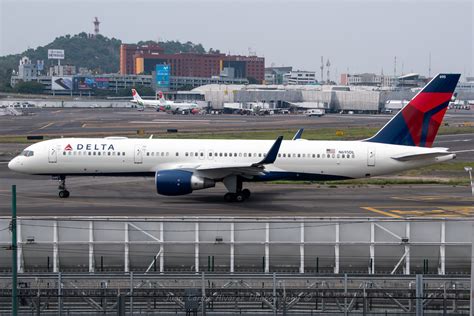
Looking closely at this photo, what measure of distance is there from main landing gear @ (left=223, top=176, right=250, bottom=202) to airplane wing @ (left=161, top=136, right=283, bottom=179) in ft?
1.87

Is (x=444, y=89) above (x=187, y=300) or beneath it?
above

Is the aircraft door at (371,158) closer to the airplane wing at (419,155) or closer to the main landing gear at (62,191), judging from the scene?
the airplane wing at (419,155)

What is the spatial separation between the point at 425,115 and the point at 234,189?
488 inches

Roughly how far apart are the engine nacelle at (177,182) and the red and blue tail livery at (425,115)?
1266 centimetres

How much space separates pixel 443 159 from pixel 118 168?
745 inches

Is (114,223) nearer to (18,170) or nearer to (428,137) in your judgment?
(18,170)

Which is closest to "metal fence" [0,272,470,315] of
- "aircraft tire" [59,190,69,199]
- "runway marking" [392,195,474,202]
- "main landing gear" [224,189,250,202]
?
"main landing gear" [224,189,250,202]

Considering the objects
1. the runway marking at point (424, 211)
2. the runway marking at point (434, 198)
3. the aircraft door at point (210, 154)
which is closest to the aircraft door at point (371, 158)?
the runway marking at point (434, 198)

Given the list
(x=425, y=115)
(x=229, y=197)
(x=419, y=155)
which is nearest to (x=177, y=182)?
(x=229, y=197)

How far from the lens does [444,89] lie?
167 feet

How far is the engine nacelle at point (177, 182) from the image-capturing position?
46531mm

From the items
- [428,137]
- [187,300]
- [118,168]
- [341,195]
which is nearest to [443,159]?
[428,137]

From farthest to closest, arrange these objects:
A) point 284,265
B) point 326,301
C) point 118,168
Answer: point 118,168
point 284,265
point 326,301

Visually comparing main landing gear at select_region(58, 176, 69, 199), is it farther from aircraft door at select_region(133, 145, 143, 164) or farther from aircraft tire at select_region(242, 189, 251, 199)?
aircraft tire at select_region(242, 189, 251, 199)
